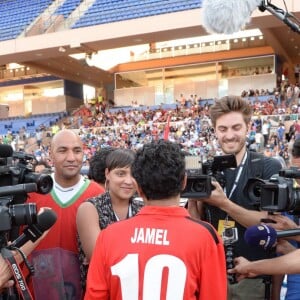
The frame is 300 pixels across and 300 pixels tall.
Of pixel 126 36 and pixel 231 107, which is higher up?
pixel 126 36

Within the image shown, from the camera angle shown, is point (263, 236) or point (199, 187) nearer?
point (263, 236)

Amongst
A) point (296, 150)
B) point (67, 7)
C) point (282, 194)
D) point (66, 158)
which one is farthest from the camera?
point (67, 7)

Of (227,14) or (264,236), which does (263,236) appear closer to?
(264,236)

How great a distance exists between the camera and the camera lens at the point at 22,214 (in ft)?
5.73

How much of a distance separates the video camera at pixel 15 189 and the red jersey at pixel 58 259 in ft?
1.25

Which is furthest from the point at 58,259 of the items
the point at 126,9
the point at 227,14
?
the point at 126,9

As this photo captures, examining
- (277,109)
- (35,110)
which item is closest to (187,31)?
(277,109)

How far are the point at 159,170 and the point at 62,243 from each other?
3.34 ft

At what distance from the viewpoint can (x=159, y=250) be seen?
1572 mm

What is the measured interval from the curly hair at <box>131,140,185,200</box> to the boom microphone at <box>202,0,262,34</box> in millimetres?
891

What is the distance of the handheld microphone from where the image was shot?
183 cm

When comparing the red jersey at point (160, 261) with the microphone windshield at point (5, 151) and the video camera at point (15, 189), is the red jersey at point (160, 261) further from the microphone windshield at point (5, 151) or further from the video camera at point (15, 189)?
the microphone windshield at point (5, 151)

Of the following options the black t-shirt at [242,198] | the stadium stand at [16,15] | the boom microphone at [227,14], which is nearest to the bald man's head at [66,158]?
the black t-shirt at [242,198]

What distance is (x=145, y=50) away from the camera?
973 inches
